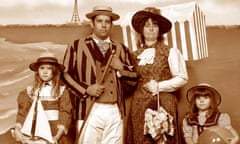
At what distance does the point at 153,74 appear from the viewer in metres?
2.54

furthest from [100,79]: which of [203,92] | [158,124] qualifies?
[203,92]

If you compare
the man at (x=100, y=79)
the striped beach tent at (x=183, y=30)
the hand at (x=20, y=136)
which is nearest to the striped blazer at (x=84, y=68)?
the man at (x=100, y=79)

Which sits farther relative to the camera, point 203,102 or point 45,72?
point 203,102

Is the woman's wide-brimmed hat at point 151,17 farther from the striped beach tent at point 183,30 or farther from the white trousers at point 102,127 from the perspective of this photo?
the white trousers at point 102,127

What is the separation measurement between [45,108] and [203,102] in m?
0.69

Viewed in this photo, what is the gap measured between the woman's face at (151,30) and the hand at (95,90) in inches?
13.5

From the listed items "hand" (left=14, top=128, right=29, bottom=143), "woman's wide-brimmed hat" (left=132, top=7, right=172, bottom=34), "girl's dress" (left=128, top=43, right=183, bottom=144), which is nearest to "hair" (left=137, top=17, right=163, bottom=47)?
"woman's wide-brimmed hat" (left=132, top=7, right=172, bottom=34)

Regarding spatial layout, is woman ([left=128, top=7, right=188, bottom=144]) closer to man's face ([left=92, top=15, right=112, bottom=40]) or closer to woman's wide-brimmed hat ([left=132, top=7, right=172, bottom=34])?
woman's wide-brimmed hat ([left=132, top=7, right=172, bottom=34])

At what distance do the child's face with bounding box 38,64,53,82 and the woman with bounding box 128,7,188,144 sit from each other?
0.38 metres

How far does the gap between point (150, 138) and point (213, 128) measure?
265mm

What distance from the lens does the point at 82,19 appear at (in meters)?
2.89

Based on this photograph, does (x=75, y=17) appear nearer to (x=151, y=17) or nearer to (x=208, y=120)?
(x=151, y=17)

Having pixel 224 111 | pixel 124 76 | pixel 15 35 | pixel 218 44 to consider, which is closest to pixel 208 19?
pixel 218 44

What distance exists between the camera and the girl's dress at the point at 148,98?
2.49m
